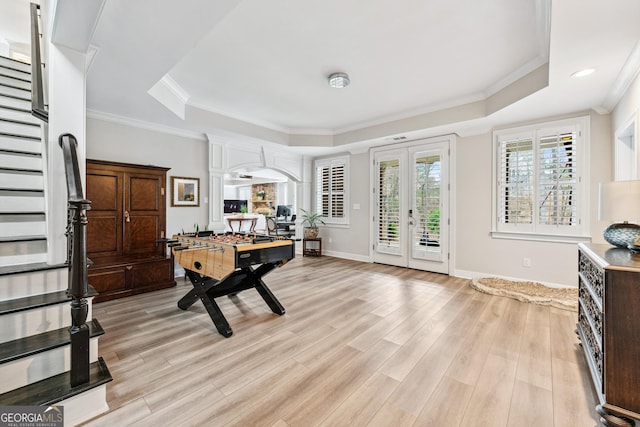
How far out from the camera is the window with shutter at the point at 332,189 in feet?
21.3

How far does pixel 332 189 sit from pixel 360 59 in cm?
385

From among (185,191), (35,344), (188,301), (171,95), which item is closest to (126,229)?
(185,191)

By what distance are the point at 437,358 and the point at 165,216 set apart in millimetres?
4144

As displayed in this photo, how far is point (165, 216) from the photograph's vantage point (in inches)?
166

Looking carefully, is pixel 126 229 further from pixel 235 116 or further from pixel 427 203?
pixel 427 203

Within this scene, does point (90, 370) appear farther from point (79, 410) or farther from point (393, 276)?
point (393, 276)

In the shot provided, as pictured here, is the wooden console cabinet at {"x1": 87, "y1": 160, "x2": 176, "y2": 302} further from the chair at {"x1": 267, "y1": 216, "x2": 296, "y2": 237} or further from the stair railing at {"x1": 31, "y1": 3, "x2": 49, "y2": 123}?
the chair at {"x1": 267, "y1": 216, "x2": 296, "y2": 237}

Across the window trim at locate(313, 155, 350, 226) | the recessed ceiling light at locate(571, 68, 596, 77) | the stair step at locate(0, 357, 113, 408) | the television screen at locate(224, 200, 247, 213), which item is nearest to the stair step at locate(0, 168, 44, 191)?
the stair step at locate(0, 357, 113, 408)

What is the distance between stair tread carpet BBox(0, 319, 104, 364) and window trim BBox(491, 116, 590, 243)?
5149 millimetres

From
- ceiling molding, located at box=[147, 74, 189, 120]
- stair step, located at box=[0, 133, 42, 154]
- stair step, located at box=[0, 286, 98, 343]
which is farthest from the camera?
ceiling molding, located at box=[147, 74, 189, 120]

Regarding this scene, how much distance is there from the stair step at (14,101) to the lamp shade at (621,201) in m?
5.74

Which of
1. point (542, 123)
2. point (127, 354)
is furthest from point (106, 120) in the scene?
point (542, 123)

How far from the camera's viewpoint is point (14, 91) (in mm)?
3254

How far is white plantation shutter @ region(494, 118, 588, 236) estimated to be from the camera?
3734 mm
